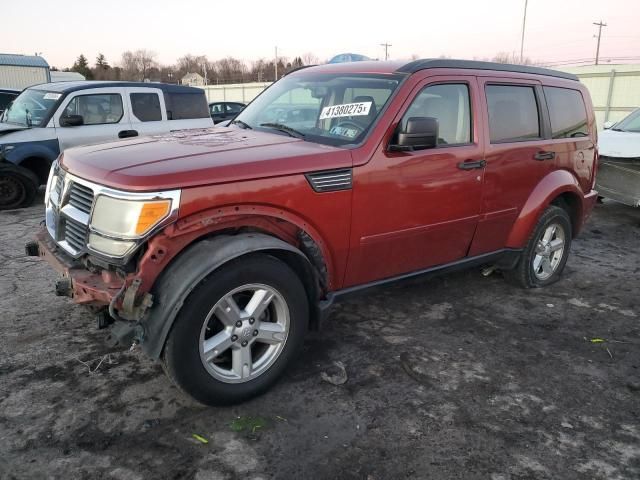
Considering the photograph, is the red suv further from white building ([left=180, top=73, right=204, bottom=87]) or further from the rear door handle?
white building ([left=180, top=73, right=204, bottom=87])

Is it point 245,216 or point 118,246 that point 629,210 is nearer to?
point 245,216

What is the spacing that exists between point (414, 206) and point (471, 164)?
0.67m

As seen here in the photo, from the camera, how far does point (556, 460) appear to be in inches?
104

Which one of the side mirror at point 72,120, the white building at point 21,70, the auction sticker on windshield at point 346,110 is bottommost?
the side mirror at point 72,120

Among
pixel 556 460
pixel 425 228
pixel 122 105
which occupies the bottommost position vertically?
pixel 556 460

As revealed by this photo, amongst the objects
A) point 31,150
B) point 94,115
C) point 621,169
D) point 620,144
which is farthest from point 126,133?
point 620,144

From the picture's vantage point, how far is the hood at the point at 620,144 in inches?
295

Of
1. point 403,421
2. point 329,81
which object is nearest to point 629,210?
point 329,81

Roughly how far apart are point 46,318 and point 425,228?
120 inches

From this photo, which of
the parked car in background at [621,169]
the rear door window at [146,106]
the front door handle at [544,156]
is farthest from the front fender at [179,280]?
the parked car in background at [621,169]

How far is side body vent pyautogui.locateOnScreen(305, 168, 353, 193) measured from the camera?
309 centimetres

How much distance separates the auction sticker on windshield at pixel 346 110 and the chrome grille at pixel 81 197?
5.44ft

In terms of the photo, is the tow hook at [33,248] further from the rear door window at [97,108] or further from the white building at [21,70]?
the white building at [21,70]

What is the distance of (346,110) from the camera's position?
3.61 m
